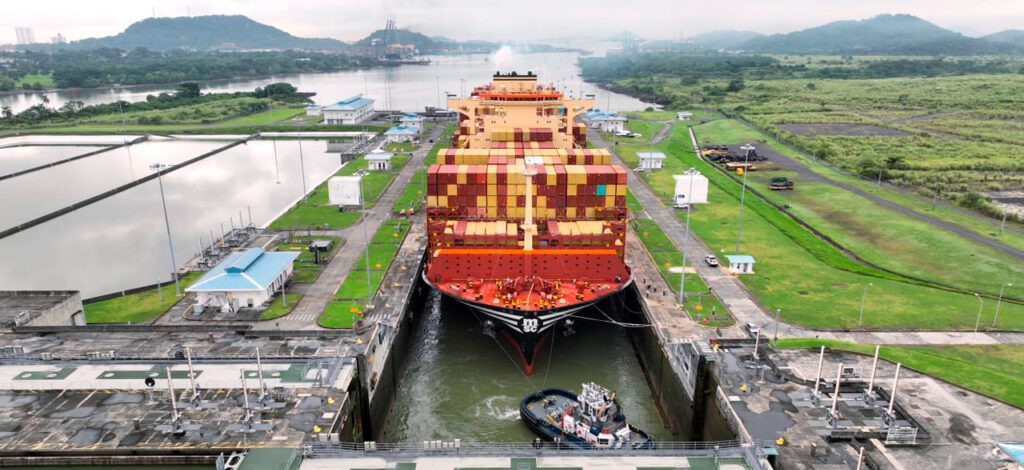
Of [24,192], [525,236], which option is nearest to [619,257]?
[525,236]

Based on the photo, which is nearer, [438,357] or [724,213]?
[438,357]

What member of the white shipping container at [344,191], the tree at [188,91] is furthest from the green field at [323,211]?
the tree at [188,91]

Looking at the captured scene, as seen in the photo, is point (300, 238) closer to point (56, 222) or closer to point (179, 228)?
point (179, 228)

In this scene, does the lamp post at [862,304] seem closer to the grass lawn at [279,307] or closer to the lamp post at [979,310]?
the lamp post at [979,310]

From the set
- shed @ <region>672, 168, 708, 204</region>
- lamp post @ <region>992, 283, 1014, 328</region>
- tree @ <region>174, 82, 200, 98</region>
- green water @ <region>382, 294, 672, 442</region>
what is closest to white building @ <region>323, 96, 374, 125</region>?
tree @ <region>174, 82, 200, 98</region>

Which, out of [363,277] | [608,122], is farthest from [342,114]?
[363,277]
